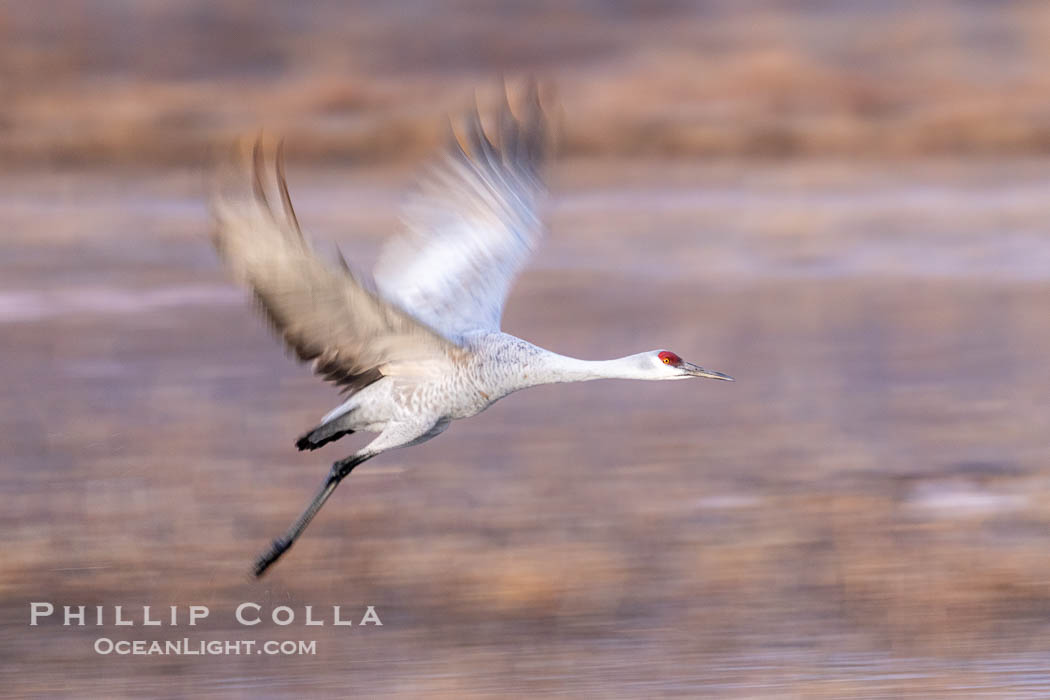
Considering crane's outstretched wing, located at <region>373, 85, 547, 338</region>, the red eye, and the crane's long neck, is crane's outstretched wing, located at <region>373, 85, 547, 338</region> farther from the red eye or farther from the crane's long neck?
the red eye

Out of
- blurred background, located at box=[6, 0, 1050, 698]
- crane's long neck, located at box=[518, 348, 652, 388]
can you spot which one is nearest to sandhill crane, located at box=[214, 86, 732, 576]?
crane's long neck, located at box=[518, 348, 652, 388]

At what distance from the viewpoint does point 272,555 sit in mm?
6445

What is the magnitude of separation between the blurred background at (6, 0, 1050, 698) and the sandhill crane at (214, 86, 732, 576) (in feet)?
1.14

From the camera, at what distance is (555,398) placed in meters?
10.2

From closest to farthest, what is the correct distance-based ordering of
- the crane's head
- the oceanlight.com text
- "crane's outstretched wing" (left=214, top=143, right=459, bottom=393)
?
"crane's outstretched wing" (left=214, top=143, right=459, bottom=393) → the oceanlight.com text → the crane's head

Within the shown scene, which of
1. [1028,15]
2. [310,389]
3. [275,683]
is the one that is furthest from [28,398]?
[1028,15]

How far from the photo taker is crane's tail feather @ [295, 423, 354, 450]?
6312mm

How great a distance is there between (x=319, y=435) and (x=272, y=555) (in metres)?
0.48

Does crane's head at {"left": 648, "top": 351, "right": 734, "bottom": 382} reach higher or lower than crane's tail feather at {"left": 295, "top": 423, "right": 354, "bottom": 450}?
higher

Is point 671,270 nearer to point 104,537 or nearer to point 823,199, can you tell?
point 823,199

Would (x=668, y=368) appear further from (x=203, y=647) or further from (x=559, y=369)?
(x=203, y=647)

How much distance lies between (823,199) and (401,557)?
1084 centimetres

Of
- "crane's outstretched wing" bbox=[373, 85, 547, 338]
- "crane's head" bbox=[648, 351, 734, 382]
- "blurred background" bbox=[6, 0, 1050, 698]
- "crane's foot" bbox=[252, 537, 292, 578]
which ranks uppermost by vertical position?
"crane's outstretched wing" bbox=[373, 85, 547, 338]

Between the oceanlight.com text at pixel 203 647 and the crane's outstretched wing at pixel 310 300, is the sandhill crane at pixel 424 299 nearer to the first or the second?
the crane's outstretched wing at pixel 310 300
